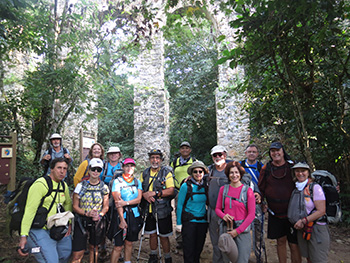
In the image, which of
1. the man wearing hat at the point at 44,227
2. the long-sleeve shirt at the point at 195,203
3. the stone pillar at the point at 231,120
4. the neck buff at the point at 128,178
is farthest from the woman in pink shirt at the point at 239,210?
the stone pillar at the point at 231,120

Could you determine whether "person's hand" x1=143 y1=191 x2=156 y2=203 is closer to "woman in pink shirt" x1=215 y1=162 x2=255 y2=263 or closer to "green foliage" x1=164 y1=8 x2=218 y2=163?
"woman in pink shirt" x1=215 y1=162 x2=255 y2=263

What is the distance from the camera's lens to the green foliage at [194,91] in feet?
35.8

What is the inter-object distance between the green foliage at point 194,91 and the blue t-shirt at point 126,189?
7667 millimetres

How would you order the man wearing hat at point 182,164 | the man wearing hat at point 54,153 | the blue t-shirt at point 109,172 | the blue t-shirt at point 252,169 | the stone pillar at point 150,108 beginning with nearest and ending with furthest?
the blue t-shirt at point 252,169 < the blue t-shirt at point 109,172 < the man wearing hat at point 54,153 < the man wearing hat at point 182,164 < the stone pillar at point 150,108

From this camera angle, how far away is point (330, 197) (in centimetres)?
278

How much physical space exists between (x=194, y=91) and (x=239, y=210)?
→ 8.64 meters

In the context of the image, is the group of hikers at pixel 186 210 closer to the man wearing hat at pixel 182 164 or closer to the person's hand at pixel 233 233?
the person's hand at pixel 233 233

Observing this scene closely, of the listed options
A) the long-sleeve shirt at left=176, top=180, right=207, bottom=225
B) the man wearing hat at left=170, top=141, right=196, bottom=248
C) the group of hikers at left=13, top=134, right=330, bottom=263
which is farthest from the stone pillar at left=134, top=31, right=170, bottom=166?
the long-sleeve shirt at left=176, top=180, right=207, bottom=225

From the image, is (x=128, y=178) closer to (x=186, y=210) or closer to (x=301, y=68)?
(x=186, y=210)

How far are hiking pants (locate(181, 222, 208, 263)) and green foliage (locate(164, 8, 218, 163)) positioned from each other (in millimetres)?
7757

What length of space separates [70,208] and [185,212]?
1.33 metres

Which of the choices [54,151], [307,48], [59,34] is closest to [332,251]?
[307,48]

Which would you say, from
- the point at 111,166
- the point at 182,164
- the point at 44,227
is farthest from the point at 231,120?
the point at 44,227

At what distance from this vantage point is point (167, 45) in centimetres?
1163
